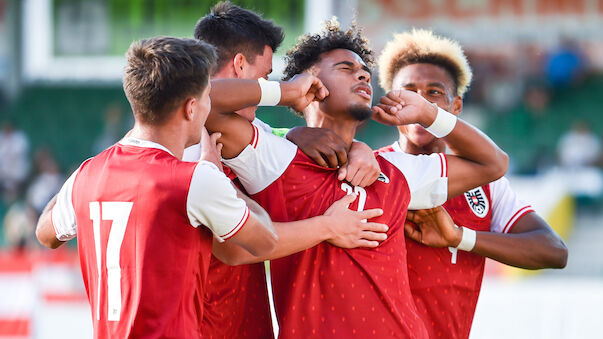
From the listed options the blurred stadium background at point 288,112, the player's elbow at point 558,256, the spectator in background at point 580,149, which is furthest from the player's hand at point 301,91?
the spectator in background at point 580,149

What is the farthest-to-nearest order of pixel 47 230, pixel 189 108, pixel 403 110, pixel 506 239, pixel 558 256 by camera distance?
pixel 558 256, pixel 506 239, pixel 403 110, pixel 47 230, pixel 189 108

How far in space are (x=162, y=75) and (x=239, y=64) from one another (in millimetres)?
839

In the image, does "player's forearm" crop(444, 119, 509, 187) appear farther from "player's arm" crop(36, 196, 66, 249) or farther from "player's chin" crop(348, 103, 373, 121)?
"player's arm" crop(36, 196, 66, 249)

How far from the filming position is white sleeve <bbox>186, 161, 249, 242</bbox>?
2.71 metres

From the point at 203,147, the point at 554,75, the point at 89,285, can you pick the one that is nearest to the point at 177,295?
the point at 89,285

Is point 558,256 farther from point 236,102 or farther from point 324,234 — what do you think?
point 236,102

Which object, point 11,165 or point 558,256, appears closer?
point 558,256

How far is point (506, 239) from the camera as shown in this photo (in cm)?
379

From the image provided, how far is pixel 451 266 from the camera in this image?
3.80 metres

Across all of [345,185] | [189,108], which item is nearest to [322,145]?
[345,185]

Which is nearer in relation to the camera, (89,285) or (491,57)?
(89,285)

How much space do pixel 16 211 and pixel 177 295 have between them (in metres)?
12.5

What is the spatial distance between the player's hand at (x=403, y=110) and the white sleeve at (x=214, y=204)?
0.89 m

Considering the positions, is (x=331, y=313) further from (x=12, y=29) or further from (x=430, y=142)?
(x=12, y=29)
